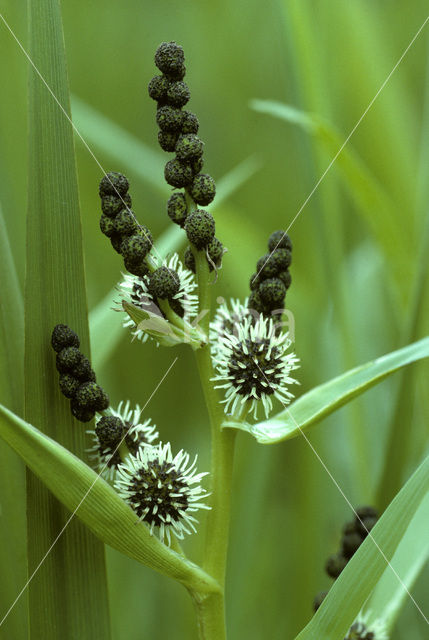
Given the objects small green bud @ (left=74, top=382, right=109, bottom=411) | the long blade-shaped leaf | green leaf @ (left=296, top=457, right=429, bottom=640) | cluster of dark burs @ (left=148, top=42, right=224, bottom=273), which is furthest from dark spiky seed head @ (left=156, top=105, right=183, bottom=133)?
green leaf @ (left=296, top=457, right=429, bottom=640)


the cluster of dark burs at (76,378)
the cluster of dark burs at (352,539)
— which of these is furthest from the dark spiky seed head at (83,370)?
the cluster of dark burs at (352,539)

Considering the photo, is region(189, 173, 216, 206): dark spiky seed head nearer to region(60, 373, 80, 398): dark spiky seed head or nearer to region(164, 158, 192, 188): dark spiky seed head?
region(164, 158, 192, 188): dark spiky seed head

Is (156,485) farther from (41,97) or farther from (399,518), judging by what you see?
(41,97)

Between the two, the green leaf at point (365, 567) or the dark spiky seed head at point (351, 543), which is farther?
the dark spiky seed head at point (351, 543)

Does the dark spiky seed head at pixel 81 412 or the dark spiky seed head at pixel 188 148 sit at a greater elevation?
the dark spiky seed head at pixel 188 148

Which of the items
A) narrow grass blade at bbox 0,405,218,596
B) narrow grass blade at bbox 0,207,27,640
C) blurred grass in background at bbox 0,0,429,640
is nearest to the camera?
narrow grass blade at bbox 0,405,218,596

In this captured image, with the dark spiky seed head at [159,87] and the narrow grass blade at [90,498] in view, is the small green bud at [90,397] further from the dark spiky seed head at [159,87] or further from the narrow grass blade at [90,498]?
the dark spiky seed head at [159,87]

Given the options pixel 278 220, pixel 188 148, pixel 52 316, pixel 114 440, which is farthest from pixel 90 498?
pixel 278 220
